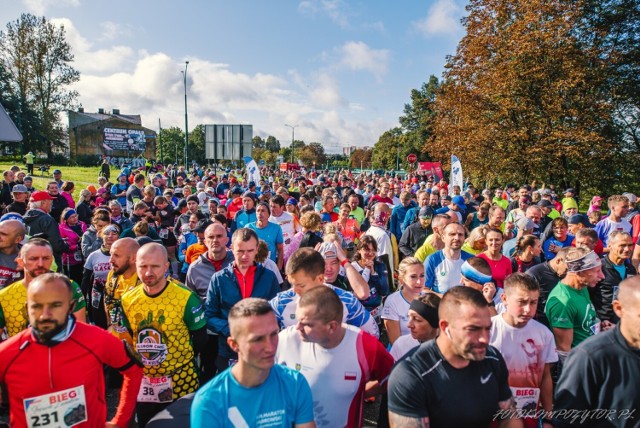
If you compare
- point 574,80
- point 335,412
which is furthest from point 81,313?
point 574,80

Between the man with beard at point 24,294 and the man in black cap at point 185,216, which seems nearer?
the man with beard at point 24,294

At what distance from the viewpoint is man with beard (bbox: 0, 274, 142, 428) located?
7.79 feet

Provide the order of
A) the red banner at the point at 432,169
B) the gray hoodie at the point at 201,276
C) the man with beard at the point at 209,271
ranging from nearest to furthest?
the man with beard at the point at 209,271 < the gray hoodie at the point at 201,276 < the red banner at the point at 432,169

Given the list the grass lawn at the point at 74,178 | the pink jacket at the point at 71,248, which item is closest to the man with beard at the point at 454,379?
the pink jacket at the point at 71,248

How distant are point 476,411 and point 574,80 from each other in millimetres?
21396

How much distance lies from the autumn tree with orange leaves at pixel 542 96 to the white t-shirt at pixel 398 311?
62.4ft

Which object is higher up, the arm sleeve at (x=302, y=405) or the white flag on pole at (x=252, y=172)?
the white flag on pole at (x=252, y=172)

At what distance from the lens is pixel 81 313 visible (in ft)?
11.1

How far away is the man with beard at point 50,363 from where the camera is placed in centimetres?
238

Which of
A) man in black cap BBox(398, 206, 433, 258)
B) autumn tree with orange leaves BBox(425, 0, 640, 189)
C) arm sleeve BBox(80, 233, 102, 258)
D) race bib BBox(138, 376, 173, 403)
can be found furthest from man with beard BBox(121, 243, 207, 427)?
autumn tree with orange leaves BBox(425, 0, 640, 189)

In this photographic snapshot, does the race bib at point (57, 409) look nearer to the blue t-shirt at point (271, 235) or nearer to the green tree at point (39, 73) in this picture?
the blue t-shirt at point (271, 235)

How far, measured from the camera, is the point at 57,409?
2.43 meters

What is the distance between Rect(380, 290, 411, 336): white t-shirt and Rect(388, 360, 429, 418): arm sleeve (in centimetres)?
157

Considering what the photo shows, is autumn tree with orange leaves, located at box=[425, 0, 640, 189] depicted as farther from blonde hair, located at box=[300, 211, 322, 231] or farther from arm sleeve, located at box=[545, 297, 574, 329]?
arm sleeve, located at box=[545, 297, 574, 329]
